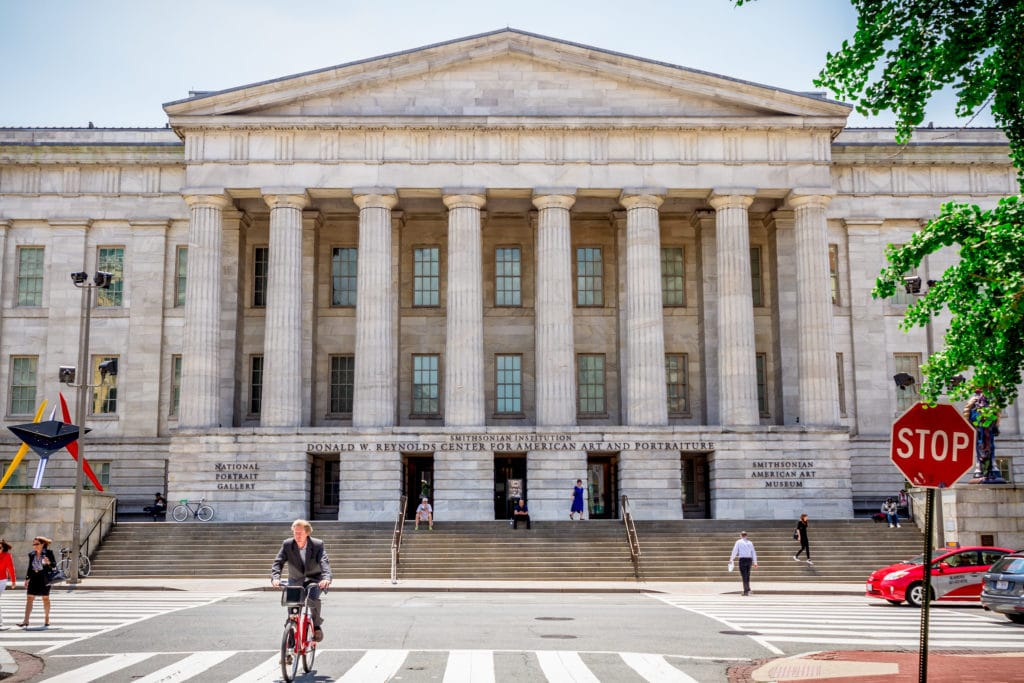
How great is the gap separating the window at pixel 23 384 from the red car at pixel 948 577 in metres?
37.0

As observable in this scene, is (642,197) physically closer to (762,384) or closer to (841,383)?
(762,384)

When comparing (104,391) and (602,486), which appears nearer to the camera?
(602,486)

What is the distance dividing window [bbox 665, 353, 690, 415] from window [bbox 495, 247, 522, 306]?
7047 mm

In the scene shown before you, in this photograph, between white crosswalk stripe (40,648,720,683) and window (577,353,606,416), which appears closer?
white crosswalk stripe (40,648,720,683)

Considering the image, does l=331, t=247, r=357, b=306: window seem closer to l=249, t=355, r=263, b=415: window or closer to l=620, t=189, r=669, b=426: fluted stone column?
l=249, t=355, r=263, b=415: window

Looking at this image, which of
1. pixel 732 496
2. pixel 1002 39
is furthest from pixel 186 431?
pixel 1002 39

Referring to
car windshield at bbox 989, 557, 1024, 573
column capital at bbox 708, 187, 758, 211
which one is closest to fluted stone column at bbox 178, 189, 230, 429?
column capital at bbox 708, 187, 758, 211

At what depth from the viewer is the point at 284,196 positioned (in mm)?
44438

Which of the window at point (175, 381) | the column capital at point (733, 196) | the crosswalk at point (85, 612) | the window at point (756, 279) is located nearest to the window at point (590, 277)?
the column capital at point (733, 196)

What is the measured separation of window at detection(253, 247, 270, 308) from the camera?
4872 centimetres

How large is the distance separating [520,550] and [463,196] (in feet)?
49.5

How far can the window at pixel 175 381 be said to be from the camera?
158ft

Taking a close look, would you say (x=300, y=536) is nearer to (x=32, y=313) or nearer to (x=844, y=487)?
(x=844, y=487)

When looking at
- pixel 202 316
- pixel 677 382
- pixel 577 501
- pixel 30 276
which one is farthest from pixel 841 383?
pixel 30 276
